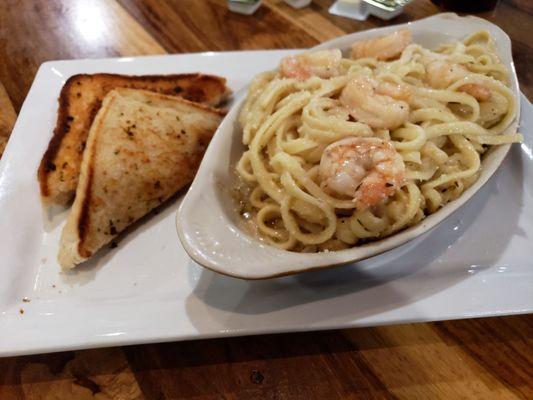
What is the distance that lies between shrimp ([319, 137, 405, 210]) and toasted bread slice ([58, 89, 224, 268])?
0.76m

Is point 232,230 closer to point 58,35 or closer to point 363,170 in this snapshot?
point 363,170

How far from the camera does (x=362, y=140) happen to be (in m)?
1.53

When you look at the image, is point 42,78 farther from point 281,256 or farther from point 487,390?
point 487,390

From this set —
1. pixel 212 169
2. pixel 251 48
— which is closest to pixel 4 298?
pixel 212 169

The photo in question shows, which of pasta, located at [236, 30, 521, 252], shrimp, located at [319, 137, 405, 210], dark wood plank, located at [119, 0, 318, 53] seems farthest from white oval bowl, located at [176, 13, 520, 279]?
dark wood plank, located at [119, 0, 318, 53]

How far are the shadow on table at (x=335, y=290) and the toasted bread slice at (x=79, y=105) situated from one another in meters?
0.74

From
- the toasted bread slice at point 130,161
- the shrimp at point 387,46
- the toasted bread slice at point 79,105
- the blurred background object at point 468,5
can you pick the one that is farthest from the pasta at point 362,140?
the blurred background object at point 468,5

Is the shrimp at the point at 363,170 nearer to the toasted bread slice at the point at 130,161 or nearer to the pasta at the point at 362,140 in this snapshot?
the pasta at the point at 362,140

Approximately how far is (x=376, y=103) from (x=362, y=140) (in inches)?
8.5

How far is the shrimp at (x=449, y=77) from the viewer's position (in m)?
1.80

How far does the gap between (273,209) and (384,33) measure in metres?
1.20

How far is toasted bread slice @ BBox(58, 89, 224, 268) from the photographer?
1740 millimetres

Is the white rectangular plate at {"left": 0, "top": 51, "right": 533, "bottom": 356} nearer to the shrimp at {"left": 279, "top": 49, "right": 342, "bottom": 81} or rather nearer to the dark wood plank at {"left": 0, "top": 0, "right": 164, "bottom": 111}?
the shrimp at {"left": 279, "top": 49, "right": 342, "bottom": 81}

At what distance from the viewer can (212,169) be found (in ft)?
5.41
